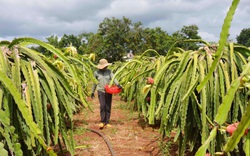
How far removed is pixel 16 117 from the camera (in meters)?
2.31

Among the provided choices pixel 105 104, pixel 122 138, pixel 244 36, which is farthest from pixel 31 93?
pixel 244 36

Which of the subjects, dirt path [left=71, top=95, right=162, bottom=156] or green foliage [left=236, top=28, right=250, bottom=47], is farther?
green foliage [left=236, top=28, right=250, bottom=47]

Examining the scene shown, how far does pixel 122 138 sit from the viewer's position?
5488 millimetres

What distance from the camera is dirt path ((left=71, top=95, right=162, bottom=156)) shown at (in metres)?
4.69

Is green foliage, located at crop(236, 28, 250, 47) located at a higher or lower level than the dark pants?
higher

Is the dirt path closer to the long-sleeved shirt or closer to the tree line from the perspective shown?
the long-sleeved shirt

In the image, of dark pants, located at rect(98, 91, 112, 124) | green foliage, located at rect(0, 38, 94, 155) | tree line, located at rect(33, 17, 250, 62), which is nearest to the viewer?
green foliage, located at rect(0, 38, 94, 155)

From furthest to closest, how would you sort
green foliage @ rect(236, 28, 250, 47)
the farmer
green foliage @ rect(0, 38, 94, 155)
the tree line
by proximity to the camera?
green foliage @ rect(236, 28, 250, 47) < the tree line < the farmer < green foliage @ rect(0, 38, 94, 155)

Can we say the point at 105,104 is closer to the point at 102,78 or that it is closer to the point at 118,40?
the point at 102,78

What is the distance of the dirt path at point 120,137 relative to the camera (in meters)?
4.69

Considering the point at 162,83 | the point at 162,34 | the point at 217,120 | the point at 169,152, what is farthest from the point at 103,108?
the point at 162,34

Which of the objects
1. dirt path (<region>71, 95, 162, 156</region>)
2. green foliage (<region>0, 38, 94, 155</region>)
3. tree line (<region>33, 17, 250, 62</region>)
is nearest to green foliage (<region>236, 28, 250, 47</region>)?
tree line (<region>33, 17, 250, 62</region>)

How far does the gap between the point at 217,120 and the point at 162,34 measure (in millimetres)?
39465

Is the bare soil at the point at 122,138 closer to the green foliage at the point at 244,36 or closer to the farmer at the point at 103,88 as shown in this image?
the farmer at the point at 103,88
